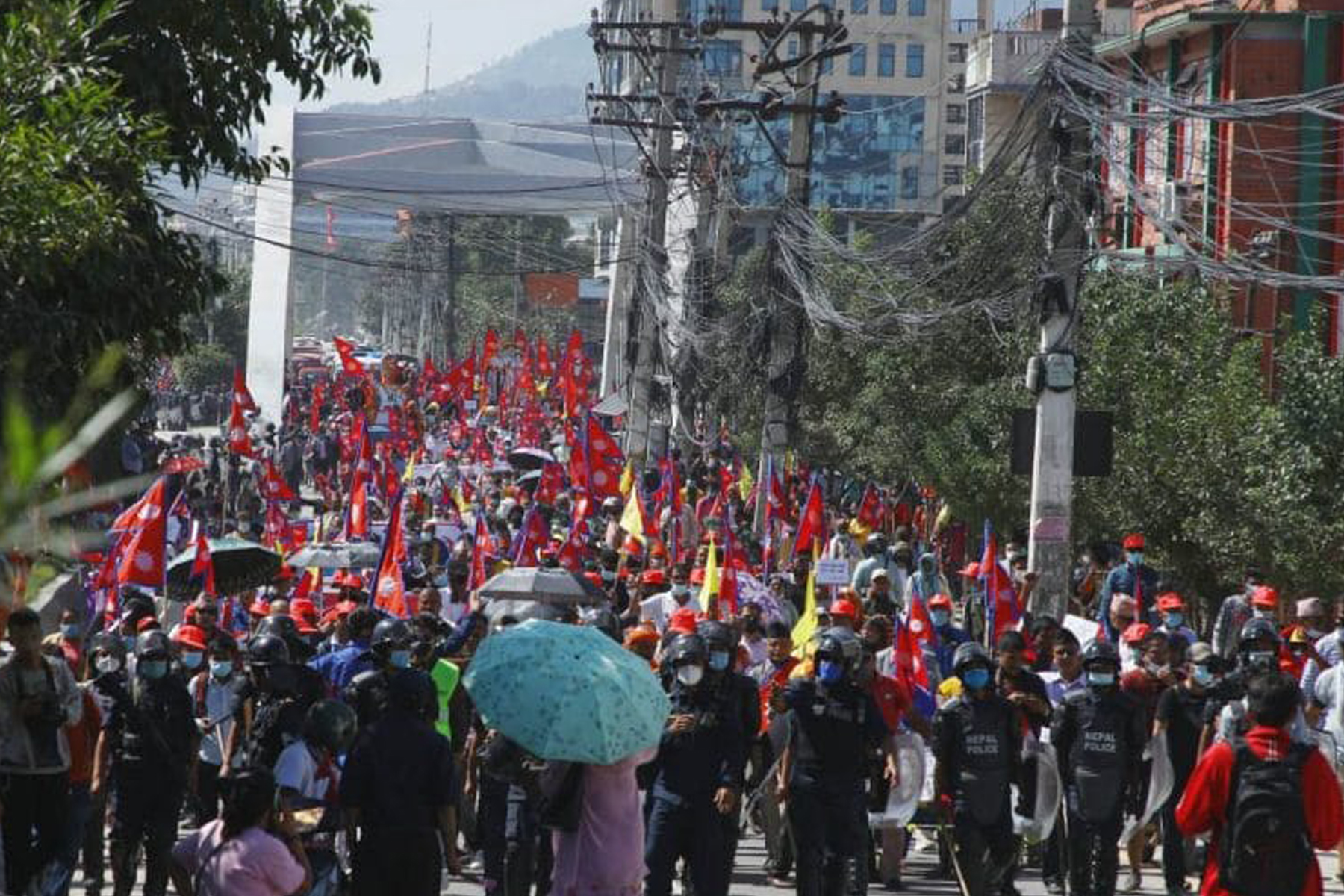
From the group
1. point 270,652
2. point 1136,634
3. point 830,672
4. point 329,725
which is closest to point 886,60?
point 1136,634

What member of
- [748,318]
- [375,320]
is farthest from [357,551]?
[375,320]

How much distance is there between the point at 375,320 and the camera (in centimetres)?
19325

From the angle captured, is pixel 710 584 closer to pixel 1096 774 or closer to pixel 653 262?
pixel 1096 774

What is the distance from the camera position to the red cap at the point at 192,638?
13.6 m

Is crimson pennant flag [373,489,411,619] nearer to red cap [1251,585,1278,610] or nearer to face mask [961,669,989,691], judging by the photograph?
red cap [1251,585,1278,610]

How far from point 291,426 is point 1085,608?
42.3m

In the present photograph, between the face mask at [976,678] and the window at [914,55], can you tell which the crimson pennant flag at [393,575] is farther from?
→ the window at [914,55]

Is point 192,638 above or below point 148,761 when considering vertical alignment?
above

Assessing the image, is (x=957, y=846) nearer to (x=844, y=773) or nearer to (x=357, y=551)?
(x=844, y=773)

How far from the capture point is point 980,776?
39.1 feet

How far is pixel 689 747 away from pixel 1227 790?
2501 mm

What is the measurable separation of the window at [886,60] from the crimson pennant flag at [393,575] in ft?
347

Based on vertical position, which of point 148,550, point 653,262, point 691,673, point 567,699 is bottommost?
point 148,550

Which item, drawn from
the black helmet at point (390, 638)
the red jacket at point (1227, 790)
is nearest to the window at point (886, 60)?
the black helmet at point (390, 638)
